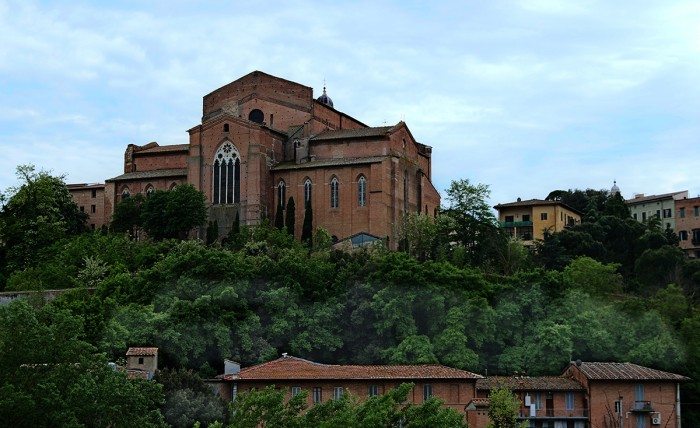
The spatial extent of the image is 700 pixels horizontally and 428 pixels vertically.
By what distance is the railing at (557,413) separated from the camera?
54844mm

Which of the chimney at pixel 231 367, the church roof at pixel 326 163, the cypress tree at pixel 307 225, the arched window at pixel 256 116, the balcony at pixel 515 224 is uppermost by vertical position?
the arched window at pixel 256 116

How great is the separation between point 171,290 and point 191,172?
23.0 metres

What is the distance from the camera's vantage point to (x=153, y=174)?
8638cm

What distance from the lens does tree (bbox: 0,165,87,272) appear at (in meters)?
79.2

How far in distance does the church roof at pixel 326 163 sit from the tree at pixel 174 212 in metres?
5.75

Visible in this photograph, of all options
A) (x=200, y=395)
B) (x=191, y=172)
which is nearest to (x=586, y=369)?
(x=200, y=395)

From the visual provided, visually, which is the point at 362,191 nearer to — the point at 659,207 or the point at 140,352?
the point at 140,352

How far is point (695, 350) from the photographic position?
6094 centimetres

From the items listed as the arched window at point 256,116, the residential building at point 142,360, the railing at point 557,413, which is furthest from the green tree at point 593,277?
the residential building at point 142,360

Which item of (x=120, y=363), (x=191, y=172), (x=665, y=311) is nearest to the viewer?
(x=120, y=363)

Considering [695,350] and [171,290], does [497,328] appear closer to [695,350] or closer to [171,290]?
[695,350]

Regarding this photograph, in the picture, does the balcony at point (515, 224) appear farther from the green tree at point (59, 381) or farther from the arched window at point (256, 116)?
the green tree at point (59, 381)

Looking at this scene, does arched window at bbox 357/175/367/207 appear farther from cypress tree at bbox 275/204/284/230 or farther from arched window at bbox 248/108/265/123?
arched window at bbox 248/108/265/123

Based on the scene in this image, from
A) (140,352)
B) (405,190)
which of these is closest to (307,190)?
(405,190)
